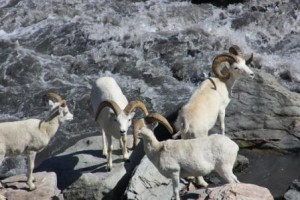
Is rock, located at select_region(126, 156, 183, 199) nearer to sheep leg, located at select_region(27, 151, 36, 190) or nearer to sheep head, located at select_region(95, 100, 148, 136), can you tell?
sheep head, located at select_region(95, 100, 148, 136)

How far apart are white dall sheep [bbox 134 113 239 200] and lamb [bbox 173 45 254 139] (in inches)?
42.7

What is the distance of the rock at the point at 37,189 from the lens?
12756 millimetres

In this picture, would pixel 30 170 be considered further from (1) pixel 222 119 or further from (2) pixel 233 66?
(2) pixel 233 66

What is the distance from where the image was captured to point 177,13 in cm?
2534

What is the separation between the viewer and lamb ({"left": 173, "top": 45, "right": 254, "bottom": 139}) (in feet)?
41.5

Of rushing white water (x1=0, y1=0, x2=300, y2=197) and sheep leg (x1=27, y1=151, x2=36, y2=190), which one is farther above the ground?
sheep leg (x1=27, y1=151, x2=36, y2=190)

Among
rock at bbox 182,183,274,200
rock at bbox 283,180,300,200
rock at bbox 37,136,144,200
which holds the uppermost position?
rock at bbox 182,183,274,200

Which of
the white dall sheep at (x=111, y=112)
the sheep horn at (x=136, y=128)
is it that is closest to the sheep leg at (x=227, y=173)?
the sheep horn at (x=136, y=128)

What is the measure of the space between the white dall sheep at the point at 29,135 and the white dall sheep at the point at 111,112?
2.66 feet

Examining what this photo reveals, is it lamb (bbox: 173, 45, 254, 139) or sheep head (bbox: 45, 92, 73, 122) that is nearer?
lamb (bbox: 173, 45, 254, 139)

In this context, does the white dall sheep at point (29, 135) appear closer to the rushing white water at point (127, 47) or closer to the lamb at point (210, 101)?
the lamb at point (210, 101)

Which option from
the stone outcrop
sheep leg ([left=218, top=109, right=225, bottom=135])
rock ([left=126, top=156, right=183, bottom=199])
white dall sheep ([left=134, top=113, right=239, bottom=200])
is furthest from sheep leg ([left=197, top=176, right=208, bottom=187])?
the stone outcrop

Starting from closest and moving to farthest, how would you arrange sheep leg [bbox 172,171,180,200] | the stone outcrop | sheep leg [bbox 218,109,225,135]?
1. sheep leg [bbox 172,171,180,200]
2. sheep leg [bbox 218,109,225,135]
3. the stone outcrop

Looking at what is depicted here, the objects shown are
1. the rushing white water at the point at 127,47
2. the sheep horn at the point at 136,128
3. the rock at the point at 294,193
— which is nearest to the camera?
the sheep horn at the point at 136,128
